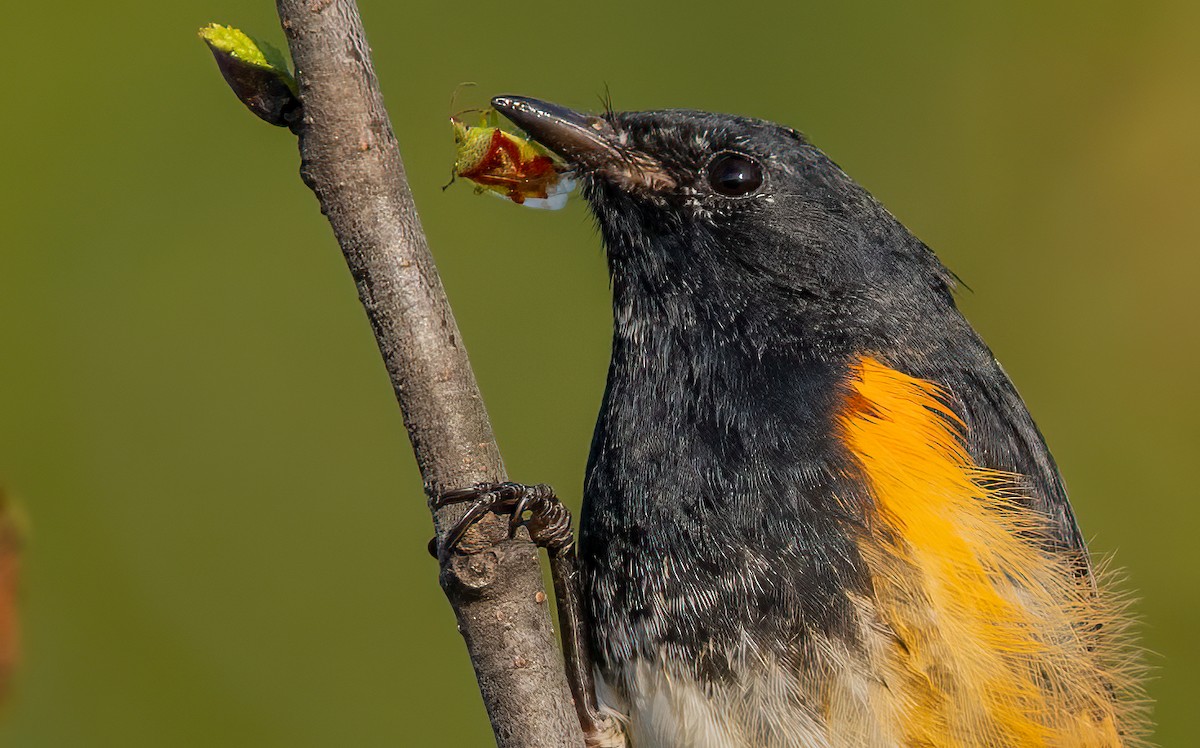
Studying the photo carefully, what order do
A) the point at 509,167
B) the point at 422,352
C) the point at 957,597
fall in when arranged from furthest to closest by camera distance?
the point at 509,167, the point at 957,597, the point at 422,352

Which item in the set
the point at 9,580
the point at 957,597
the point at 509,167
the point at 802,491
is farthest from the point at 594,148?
the point at 9,580

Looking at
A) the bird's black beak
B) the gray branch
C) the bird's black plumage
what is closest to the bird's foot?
the gray branch

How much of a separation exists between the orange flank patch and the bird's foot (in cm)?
72

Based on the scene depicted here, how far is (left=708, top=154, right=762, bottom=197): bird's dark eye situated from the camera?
332 cm

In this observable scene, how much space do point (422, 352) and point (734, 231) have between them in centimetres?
129

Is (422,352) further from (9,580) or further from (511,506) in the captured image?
(9,580)

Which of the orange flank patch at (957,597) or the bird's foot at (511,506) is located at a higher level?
the bird's foot at (511,506)

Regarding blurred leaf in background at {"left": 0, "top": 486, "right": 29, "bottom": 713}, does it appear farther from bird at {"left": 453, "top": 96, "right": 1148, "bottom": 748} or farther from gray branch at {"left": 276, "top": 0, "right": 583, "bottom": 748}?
bird at {"left": 453, "top": 96, "right": 1148, "bottom": 748}

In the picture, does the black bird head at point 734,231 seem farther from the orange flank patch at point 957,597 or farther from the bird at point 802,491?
the orange flank patch at point 957,597

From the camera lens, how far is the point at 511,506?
243cm

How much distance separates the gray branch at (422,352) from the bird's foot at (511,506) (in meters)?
0.02

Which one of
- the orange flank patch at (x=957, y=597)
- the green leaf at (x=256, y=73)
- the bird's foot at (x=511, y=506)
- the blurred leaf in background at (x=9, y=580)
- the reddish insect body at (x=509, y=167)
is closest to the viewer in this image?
the blurred leaf in background at (x=9, y=580)

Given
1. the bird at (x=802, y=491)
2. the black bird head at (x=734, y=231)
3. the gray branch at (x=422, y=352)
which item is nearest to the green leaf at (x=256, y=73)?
the gray branch at (x=422, y=352)

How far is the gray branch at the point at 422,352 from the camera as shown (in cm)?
213
